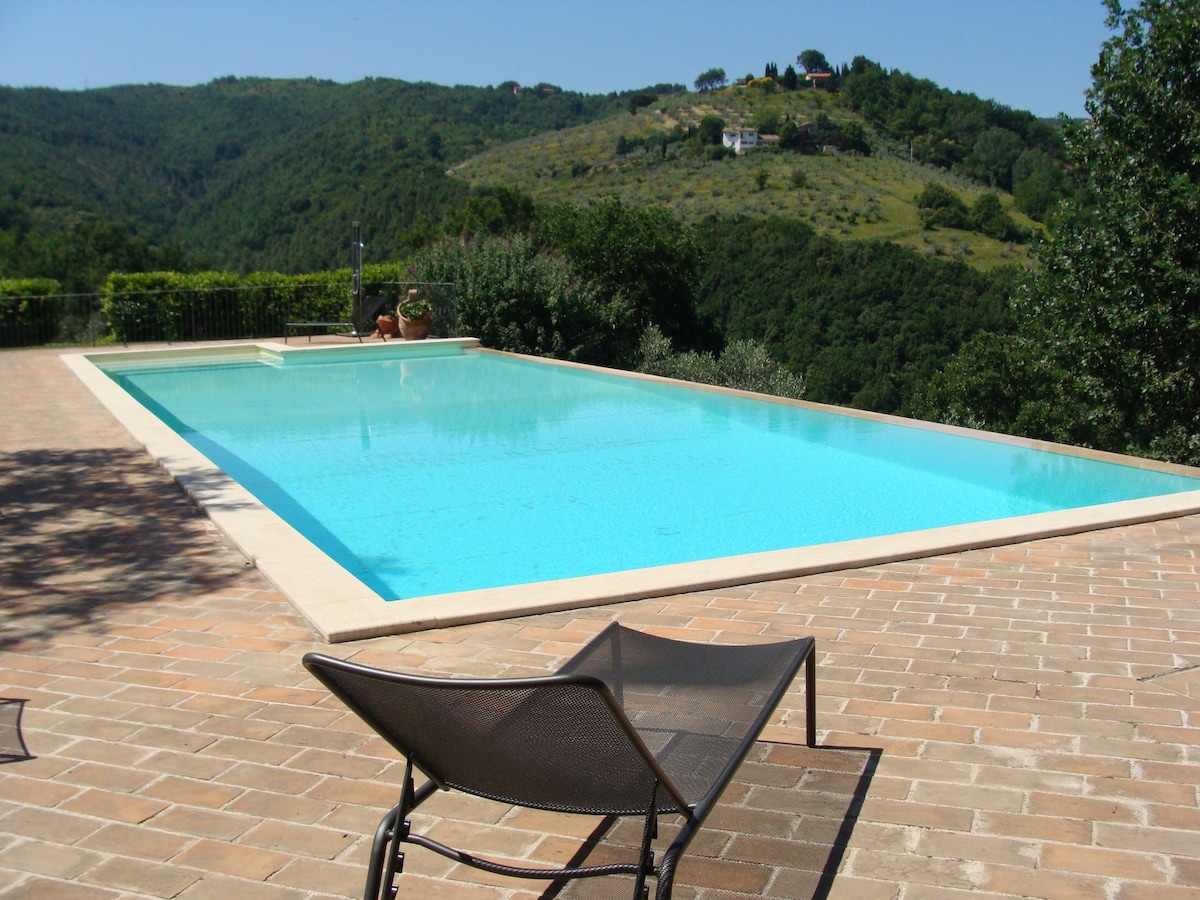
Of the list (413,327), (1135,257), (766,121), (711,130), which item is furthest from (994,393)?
(766,121)

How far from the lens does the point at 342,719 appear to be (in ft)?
9.81

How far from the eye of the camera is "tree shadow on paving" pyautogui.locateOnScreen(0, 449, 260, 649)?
414 cm

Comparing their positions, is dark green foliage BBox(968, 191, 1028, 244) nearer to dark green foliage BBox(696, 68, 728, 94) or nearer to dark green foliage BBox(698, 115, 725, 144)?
dark green foliage BBox(698, 115, 725, 144)

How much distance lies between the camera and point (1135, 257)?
10289 millimetres

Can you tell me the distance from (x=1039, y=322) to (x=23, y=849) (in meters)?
11.2

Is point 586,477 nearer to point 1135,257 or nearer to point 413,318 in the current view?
point 1135,257

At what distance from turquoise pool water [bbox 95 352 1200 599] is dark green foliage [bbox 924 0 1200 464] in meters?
2.89

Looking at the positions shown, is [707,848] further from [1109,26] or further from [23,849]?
[1109,26]

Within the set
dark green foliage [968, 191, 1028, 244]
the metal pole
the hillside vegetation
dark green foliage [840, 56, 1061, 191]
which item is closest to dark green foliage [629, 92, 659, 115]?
the hillside vegetation

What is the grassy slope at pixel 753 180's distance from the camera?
1885 inches

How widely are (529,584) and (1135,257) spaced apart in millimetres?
8517

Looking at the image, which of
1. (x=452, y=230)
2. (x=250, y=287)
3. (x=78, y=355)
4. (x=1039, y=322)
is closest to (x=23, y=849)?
(x=1039, y=322)

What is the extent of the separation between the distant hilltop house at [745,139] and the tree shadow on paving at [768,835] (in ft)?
202

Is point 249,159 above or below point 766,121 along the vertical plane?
below
